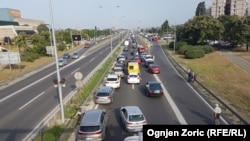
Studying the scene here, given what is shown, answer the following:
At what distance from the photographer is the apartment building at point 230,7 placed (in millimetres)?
143300

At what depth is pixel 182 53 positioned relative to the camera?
60.2m

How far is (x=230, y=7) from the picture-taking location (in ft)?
484

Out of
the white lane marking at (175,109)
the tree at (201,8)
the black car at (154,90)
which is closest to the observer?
the white lane marking at (175,109)

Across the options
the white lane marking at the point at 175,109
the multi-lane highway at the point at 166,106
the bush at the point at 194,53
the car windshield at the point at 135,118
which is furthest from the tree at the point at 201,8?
the car windshield at the point at 135,118

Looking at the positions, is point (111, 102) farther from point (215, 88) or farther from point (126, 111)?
point (215, 88)

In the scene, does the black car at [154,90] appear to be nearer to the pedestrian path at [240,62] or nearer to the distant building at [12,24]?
the pedestrian path at [240,62]

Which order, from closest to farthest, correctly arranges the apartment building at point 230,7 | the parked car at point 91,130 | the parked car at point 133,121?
the parked car at point 91,130
the parked car at point 133,121
the apartment building at point 230,7

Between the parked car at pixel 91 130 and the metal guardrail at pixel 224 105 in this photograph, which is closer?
the parked car at pixel 91 130

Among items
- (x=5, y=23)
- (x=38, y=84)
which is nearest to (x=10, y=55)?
(x=38, y=84)

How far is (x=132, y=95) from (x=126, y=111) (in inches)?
325

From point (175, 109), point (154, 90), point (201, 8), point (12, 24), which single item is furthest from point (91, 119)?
point (201, 8)

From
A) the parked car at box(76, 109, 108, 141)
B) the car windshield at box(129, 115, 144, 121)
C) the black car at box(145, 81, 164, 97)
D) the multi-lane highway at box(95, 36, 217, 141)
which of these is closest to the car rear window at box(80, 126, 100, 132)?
the parked car at box(76, 109, 108, 141)

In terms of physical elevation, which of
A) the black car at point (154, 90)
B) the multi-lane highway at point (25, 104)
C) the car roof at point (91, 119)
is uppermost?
the car roof at point (91, 119)

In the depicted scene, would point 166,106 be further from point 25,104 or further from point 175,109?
point 25,104
